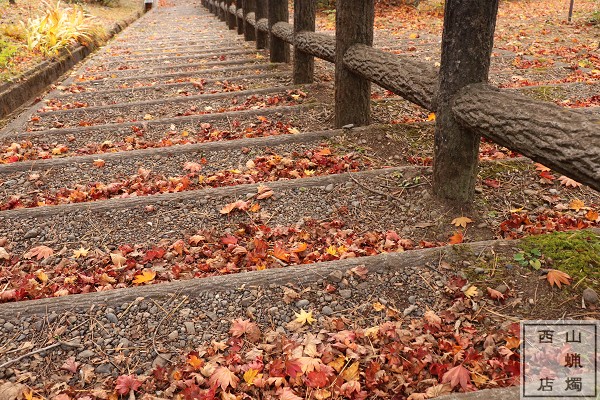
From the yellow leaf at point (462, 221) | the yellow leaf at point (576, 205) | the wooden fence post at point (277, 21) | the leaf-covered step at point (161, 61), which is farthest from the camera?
the leaf-covered step at point (161, 61)

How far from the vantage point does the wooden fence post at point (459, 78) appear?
2.27 metres

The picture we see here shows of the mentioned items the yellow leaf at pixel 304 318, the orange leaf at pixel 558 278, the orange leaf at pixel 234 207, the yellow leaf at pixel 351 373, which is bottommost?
the yellow leaf at pixel 351 373

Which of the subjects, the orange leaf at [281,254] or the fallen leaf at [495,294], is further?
the orange leaf at [281,254]

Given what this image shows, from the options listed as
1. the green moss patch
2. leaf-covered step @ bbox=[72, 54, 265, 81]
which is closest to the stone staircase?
the green moss patch

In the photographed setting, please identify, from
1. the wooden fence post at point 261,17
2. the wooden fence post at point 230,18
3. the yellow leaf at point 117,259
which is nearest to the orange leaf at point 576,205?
the yellow leaf at point 117,259

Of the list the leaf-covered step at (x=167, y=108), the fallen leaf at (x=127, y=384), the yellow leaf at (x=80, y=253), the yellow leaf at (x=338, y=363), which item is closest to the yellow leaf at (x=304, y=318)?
the yellow leaf at (x=338, y=363)

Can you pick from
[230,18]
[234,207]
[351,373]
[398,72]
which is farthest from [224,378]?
[230,18]

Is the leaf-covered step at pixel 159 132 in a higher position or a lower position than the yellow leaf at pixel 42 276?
higher

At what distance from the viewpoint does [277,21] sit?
5941mm

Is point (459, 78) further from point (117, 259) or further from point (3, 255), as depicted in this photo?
point (3, 255)

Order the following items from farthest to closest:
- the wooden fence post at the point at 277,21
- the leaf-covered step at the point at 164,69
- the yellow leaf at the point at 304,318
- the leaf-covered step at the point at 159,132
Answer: the leaf-covered step at the point at 164,69 → the wooden fence post at the point at 277,21 → the leaf-covered step at the point at 159,132 → the yellow leaf at the point at 304,318

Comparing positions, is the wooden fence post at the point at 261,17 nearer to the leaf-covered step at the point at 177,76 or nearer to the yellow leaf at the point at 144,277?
the leaf-covered step at the point at 177,76

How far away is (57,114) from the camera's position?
15.4ft

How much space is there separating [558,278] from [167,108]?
3963 mm
